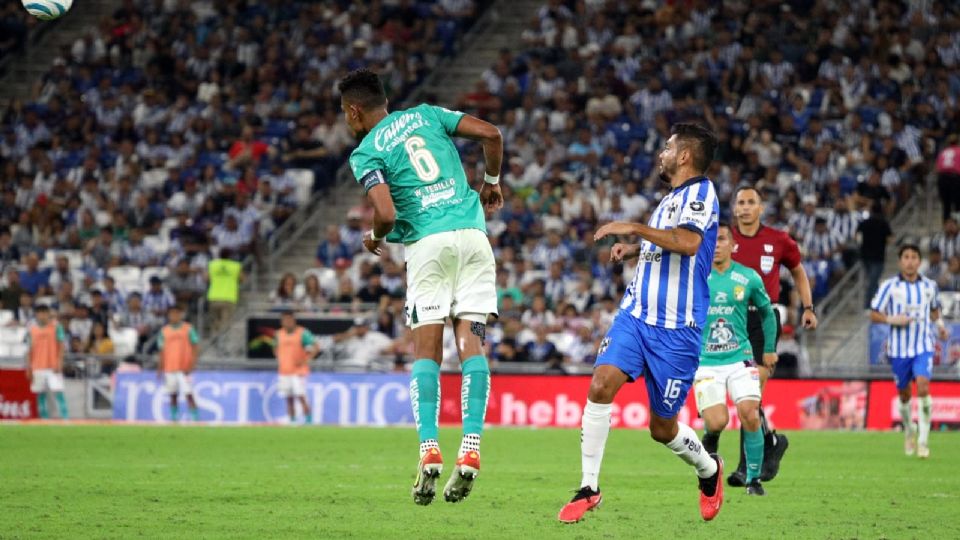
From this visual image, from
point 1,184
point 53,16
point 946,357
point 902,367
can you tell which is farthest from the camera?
point 1,184

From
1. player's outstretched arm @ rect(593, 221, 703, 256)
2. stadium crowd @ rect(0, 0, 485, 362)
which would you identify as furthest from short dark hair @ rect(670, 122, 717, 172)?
stadium crowd @ rect(0, 0, 485, 362)

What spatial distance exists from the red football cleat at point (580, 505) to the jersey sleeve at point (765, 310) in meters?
4.63

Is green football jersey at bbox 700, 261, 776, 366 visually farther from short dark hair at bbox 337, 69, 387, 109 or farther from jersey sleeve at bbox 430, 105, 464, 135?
short dark hair at bbox 337, 69, 387, 109

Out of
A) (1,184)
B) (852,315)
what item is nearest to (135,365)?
(1,184)

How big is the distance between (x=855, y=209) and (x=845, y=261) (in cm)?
108

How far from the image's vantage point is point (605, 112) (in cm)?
3250

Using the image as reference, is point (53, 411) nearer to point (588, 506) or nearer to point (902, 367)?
point (902, 367)

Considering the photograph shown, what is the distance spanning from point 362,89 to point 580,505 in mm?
3125

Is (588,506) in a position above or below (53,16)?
below

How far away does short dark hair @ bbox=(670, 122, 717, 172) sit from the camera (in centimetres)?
1004

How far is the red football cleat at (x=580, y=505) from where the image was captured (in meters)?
9.52

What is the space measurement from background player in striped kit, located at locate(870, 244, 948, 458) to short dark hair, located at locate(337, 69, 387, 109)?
34.0 ft

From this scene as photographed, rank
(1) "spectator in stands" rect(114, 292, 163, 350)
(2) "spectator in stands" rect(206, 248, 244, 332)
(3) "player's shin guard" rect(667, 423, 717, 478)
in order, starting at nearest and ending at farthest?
(3) "player's shin guard" rect(667, 423, 717, 478) → (1) "spectator in stands" rect(114, 292, 163, 350) → (2) "spectator in stands" rect(206, 248, 244, 332)

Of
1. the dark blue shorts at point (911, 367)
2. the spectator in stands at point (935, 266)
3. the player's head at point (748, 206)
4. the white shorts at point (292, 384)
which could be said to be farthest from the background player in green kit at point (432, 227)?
the spectator in stands at point (935, 266)
